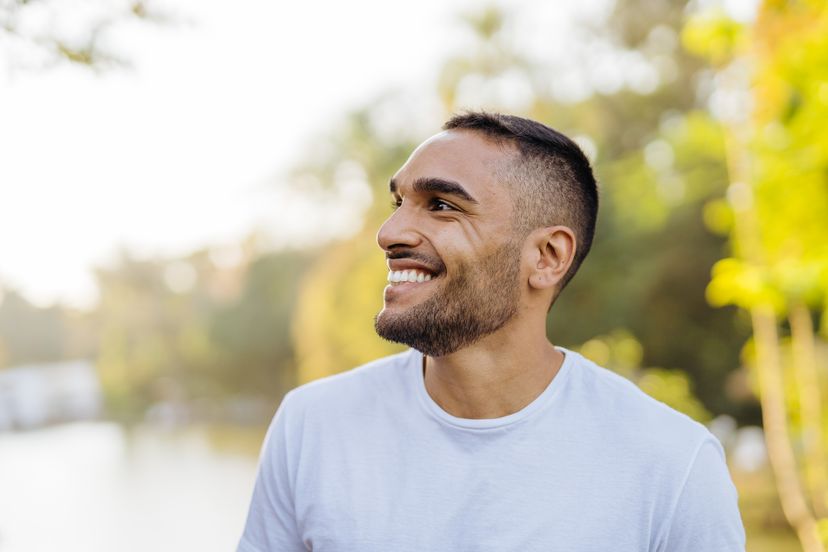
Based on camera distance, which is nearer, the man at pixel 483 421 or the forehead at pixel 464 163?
the man at pixel 483 421

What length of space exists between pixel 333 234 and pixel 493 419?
14415 mm

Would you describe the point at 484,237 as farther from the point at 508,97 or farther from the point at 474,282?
the point at 508,97

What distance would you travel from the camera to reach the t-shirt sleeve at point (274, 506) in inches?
48.4

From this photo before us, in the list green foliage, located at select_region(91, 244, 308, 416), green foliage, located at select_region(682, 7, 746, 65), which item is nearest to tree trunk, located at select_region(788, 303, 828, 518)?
green foliage, located at select_region(682, 7, 746, 65)

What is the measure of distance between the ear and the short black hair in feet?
0.05

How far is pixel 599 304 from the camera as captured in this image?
1130 centimetres

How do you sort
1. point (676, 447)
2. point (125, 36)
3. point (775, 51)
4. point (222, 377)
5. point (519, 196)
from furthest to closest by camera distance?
point (222, 377) < point (775, 51) < point (125, 36) < point (519, 196) < point (676, 447)

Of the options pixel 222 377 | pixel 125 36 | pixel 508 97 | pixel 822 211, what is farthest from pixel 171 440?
pixel 125 36

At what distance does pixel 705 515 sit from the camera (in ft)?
3.57

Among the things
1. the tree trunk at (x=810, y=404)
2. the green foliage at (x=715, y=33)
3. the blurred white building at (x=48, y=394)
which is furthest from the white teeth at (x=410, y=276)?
the blurred white building at (x=48, y=394)

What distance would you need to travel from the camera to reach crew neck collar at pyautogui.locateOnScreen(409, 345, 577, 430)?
3.92 ft

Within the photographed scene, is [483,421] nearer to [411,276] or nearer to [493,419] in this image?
[493,419]

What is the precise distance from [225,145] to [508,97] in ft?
27.1

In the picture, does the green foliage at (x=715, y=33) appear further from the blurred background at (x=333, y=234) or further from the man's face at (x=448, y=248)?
the man's face at (x=448, y=248)
